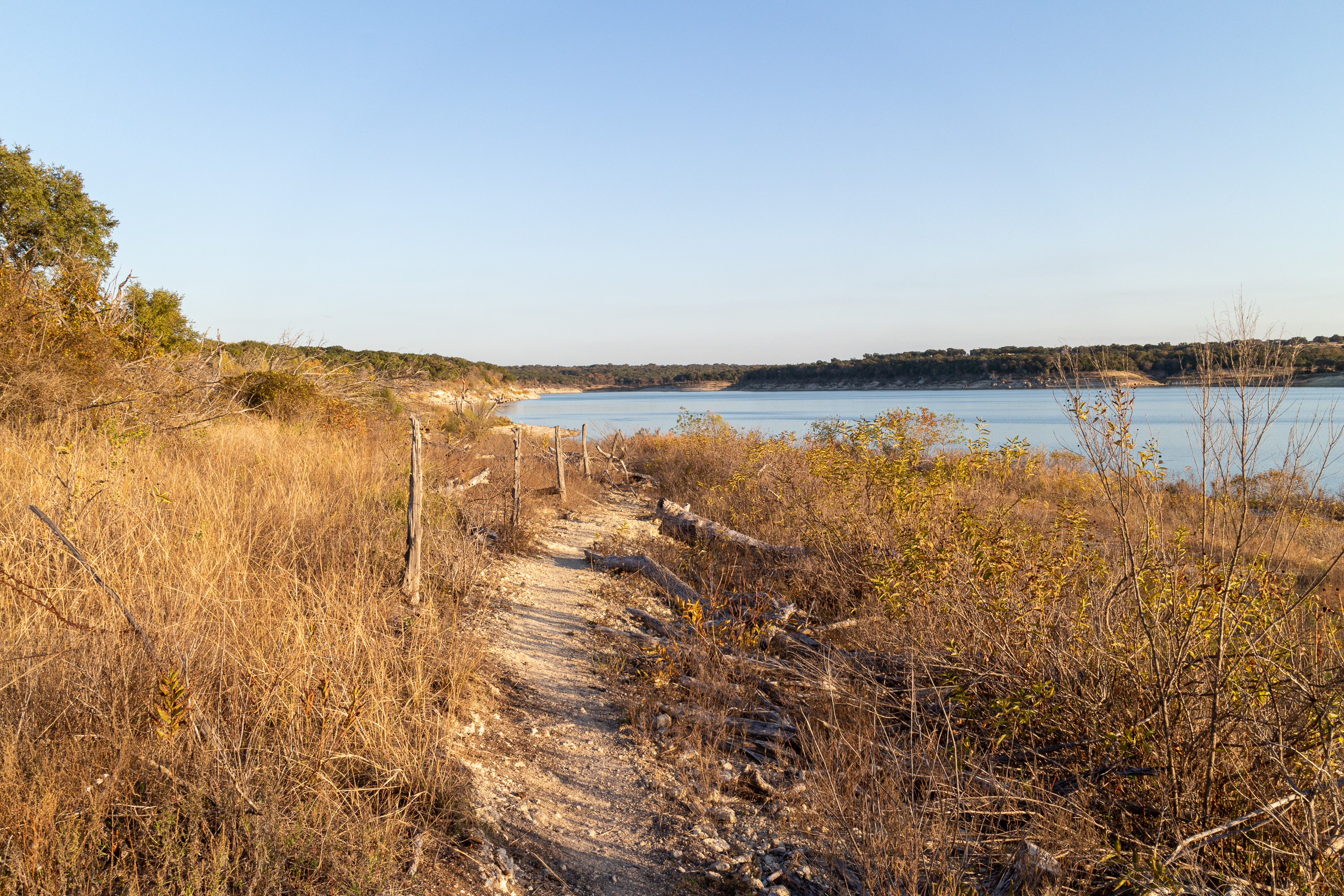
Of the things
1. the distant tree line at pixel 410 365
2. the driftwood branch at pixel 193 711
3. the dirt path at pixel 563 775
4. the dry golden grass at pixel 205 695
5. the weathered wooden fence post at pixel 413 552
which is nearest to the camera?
the dry golden grass at pixel 205 695

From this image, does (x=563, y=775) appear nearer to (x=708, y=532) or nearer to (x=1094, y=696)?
(x=1094, y=696)

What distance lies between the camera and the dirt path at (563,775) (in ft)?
11.0

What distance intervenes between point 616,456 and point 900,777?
1836 cm

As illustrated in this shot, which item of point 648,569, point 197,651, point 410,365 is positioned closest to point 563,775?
point 197,651

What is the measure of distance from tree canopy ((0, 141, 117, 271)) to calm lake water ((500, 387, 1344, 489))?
63.8 ft

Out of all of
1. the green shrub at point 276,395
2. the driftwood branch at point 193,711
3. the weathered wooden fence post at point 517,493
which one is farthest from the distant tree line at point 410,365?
the driftwood branch at point 193,711

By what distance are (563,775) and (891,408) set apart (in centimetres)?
4640

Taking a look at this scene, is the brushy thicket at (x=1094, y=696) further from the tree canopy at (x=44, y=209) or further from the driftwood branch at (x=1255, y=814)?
the tree canopy at (x=44, y=209)

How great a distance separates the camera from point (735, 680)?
5.64m

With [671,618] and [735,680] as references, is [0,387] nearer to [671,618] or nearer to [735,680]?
[671,618]

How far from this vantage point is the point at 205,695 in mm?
3273

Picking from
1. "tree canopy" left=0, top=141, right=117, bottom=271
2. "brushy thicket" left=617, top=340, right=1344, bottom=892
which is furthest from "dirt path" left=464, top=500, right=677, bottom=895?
"tree canopy" left=0, top=141, right=117, bottom=271

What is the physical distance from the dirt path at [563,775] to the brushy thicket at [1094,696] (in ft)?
1.68

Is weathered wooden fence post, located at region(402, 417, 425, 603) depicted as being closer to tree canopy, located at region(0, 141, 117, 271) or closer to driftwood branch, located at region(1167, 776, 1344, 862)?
driftwood branch, located at region(1167, 776, 1344, 862)
